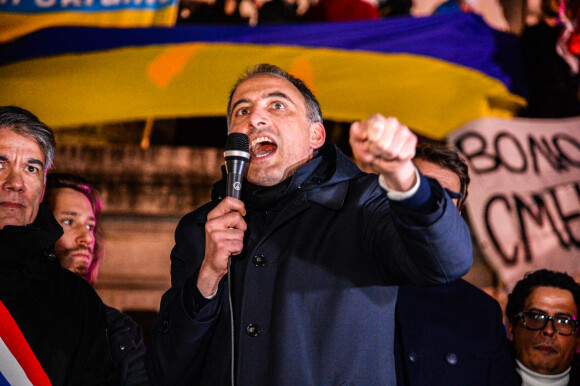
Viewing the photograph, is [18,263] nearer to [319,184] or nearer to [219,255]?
[219,255]

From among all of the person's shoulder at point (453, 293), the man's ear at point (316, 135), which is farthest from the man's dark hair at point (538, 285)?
the man's ear at point (316, 135)

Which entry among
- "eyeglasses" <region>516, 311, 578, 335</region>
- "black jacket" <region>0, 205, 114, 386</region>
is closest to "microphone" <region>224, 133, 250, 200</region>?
"black jacket" <region>0, 205, 114, 386</region>

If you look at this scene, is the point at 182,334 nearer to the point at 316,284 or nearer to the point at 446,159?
the point at 316,284

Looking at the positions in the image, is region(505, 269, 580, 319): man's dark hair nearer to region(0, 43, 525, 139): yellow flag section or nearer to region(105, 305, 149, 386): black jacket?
region(105, 305, 149, 386): black jacket

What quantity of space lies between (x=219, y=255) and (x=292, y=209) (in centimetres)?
31

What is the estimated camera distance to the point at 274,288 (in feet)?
6.91

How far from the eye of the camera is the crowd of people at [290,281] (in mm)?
1866

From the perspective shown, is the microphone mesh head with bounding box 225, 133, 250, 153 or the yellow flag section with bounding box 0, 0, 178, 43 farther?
the yellow flag section with bounding box 0, 0, 178, 43

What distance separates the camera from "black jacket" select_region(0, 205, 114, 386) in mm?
2475

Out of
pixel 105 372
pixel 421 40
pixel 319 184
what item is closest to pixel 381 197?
pixel 319 184

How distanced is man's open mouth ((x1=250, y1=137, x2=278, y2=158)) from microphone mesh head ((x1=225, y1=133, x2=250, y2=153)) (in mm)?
154

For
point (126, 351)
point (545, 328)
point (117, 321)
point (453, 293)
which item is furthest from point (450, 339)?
point (117, 321)

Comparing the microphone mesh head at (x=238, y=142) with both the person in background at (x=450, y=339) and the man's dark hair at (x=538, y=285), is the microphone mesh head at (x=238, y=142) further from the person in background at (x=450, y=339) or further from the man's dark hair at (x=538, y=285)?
the man's dark hair at (x=538, y=285)

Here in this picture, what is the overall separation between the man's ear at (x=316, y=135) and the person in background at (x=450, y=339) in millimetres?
559
